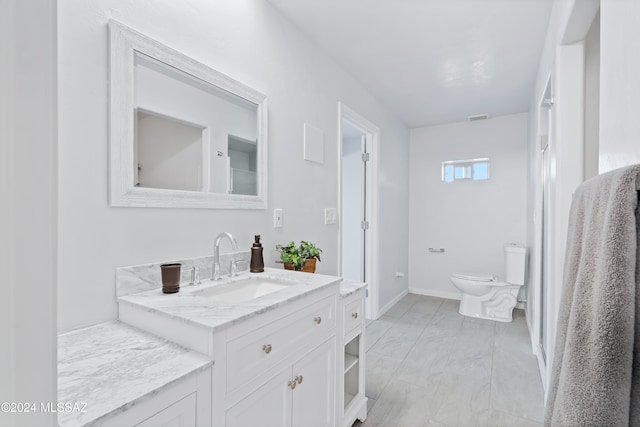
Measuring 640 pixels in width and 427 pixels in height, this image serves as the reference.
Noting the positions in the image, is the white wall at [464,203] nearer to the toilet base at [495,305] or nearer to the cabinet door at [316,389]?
the toilet base at [495,305]

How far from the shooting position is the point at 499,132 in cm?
401

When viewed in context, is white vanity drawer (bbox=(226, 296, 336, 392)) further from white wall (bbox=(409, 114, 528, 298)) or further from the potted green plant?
white wall (bbox=(409, 114, 528, 298))

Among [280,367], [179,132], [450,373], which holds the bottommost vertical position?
[450,373]

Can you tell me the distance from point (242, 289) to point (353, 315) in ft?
2.04

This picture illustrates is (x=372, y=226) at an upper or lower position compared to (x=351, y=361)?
upper

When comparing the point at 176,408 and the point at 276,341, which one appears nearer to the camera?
the point at 176,408

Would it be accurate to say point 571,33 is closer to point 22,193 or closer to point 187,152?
point 187,152

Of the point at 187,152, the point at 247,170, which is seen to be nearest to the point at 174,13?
the point at 187,152

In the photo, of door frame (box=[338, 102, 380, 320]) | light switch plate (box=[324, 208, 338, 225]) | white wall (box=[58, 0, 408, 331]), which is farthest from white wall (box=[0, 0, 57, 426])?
door frame (box=[338, 102, 380, 320])

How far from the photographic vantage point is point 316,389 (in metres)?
1.40

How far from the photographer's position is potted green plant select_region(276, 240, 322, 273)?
1.87 m

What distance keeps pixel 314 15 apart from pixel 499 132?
9.95 feet

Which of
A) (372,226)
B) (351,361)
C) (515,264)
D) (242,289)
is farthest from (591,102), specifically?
(515,264)

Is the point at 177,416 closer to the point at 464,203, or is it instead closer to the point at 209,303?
the point at 209,303
